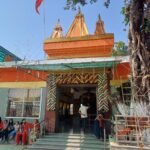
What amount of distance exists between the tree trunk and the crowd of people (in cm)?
497

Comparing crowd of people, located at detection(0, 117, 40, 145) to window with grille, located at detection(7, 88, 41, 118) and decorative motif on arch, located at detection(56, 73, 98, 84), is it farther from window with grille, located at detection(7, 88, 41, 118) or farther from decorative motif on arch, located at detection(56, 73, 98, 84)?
decorative motif on arch, located at detection(56, 73, 98, 84)

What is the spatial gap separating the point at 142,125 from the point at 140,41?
3.06m

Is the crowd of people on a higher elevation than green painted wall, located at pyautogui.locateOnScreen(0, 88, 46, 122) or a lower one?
lower

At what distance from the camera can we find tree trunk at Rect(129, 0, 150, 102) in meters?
7.31

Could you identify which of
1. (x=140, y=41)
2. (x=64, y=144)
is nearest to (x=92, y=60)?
(x=140, y=41)

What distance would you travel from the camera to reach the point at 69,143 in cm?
886

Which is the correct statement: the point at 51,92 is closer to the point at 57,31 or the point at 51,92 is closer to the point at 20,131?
the point at 20,131

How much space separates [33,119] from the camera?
11.3m

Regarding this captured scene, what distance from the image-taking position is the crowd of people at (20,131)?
969 centimetres

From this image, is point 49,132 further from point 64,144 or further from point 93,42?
point 93,42

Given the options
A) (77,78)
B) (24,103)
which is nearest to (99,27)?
(77,78)

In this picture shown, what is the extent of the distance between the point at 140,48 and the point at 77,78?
3.79 metres

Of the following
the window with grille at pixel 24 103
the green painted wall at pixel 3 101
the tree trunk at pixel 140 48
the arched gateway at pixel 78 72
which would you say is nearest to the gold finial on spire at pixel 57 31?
the arched gateway at pixel 78 72

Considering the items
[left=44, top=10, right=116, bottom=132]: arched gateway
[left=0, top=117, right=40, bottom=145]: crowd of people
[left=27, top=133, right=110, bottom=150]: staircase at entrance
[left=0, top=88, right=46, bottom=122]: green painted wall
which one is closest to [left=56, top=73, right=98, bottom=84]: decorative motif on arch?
[left=44, top=10, right=116, bottom=132]: arched gateway
